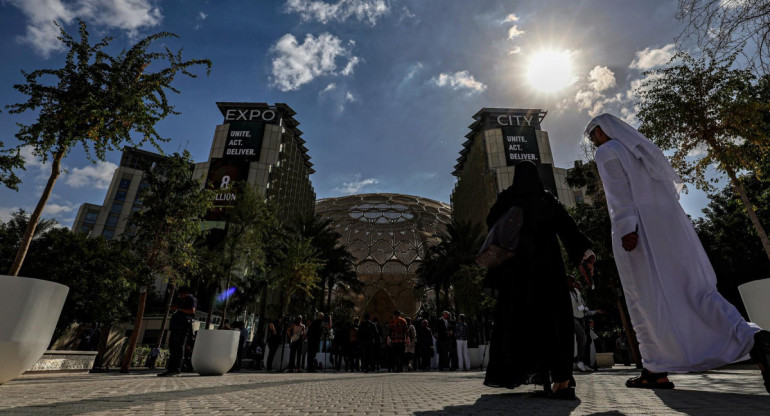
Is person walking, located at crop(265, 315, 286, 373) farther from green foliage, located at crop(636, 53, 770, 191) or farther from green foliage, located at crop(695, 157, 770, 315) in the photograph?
green foliage, located at crop(695, 157, 770, 315)

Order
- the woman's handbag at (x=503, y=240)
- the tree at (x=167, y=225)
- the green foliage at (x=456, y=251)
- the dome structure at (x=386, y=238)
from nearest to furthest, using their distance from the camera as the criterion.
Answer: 1. the woman's handbag at (x=503, y=240)
2. the tree at (x=167, y=225)
3. the green foliage at (x=456, y=251)
4. the dome structure at (x=386, y=238)

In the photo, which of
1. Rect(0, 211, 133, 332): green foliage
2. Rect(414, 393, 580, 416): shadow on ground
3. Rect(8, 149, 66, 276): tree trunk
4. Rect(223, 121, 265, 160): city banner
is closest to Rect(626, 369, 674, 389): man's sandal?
Rect(414, 393, 580, 416): shadow on ground

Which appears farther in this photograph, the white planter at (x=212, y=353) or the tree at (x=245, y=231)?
the tree at (x=245, y=231)

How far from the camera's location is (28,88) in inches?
235

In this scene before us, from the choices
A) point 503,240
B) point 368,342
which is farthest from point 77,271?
point 503,240

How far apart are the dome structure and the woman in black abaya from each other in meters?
57.4

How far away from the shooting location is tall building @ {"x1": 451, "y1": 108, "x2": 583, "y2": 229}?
47.4 metres

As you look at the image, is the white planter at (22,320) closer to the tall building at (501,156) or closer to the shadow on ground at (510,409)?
the shadow on ground at (510,409)

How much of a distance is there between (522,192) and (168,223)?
11.8 metres

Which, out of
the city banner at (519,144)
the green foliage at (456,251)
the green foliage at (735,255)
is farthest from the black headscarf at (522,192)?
the city banner at (519,144)

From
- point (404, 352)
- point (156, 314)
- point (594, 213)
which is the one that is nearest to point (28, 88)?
point (404, 352)

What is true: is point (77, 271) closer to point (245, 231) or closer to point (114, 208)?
point (245, 231)

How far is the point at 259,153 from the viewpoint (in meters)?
46.1

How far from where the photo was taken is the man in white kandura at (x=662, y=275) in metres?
2.59
